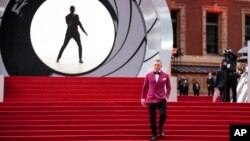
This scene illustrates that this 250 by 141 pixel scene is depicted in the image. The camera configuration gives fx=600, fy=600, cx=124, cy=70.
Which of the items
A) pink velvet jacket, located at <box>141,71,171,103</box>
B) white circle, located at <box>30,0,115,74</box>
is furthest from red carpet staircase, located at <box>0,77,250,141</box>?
white circle, located at <box>30,0,115,74</box>

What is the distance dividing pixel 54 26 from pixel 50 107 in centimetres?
797

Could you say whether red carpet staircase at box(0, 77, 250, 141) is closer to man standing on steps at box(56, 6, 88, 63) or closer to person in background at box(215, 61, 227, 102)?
person in background at box(215, 61, 227, 102)

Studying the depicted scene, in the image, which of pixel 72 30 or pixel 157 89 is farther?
pixel 72 30

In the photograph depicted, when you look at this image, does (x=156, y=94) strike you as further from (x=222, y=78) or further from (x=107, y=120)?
(x=222, y=78)

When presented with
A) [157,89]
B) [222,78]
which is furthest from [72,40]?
[157,89]

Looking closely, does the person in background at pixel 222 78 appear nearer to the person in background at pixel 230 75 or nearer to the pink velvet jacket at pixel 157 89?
the person in background at pixel 230 75

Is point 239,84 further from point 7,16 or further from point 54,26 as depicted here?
point 7,16

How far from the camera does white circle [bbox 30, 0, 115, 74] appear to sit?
21.5 metres

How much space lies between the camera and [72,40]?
21672 mm

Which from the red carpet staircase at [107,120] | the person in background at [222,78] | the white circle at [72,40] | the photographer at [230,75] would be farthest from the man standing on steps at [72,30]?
the red carpet staircase at [107,120]

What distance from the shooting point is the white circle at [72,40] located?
845 inches

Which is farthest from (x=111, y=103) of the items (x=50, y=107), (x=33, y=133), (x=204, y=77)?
(x=204, y=77)

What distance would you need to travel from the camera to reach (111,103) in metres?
14.3

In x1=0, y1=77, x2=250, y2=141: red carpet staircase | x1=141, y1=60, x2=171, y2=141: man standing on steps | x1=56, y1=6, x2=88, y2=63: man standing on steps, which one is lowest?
x1=0, y1=77, x2=250, y2=141: red carpet staircase
